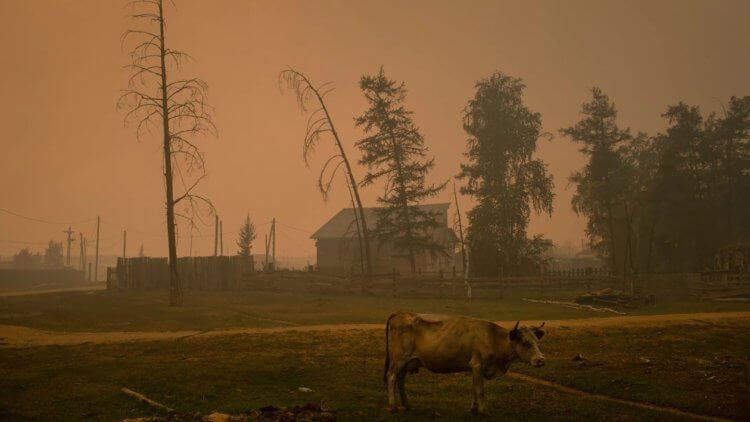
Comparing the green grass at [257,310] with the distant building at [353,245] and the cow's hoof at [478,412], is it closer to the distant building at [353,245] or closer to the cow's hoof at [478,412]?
the cow's hoof at [478,412]

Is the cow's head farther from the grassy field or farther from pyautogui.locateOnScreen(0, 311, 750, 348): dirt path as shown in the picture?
pyautogui.locateOnScreen(0, 311, 750, 348): dirt path

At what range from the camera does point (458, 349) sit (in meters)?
9.27

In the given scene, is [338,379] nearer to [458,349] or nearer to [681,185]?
[458,349]

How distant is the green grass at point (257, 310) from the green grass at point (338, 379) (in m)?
5.79

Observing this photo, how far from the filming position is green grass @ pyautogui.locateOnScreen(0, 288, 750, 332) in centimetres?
2097

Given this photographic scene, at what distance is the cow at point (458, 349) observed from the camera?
30.3 ft

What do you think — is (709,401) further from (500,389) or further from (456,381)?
(456,381)

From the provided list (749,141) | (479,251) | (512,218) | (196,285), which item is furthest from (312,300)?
(749,141)

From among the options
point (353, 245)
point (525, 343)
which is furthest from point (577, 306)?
point (353, 245)

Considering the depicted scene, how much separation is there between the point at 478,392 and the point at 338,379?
3.86 meters

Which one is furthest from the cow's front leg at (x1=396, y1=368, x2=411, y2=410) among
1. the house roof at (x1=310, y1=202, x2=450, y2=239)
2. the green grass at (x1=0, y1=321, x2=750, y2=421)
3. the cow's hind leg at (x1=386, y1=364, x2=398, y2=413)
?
the house roof at (x1=310, y1=202, x2=450, y2=239)

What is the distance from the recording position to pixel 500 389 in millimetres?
11344

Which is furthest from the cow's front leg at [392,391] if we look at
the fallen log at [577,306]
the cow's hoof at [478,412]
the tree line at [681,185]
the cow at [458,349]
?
the tree line at [681,185]

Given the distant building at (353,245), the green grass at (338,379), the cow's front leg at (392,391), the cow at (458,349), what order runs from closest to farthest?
the cow at (458,349) → the cow's front leg at (392,391) → the green grass at (338,379) → the distant building at (353,245)
